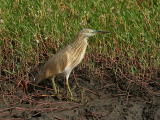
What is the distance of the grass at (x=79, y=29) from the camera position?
20.6 ft

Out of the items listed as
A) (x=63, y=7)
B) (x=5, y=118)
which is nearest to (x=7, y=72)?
(x=5, y=118)

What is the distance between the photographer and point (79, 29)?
22.8 ft

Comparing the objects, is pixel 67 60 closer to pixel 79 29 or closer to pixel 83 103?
pixel 83 103

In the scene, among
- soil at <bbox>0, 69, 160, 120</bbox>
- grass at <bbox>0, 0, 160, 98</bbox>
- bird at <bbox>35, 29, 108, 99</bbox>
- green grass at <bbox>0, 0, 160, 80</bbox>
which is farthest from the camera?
green grass at <bbox>0, 0, 160, 80</bbox>

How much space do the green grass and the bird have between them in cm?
49

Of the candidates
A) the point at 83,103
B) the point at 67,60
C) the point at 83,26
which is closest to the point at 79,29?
the point at 83,26

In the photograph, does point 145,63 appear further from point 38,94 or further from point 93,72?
point 38,94

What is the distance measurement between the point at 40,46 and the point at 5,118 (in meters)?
1.39

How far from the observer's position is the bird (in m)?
5.84

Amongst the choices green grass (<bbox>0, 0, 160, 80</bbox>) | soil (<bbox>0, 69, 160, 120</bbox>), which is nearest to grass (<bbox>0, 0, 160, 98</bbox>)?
green grass (<bbox>0, 0, 160, 80</bbox>)

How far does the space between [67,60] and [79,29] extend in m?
1.18

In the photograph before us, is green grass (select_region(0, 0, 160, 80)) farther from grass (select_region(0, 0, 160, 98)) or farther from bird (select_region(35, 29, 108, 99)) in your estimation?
bird (select_region(35, 29, 108, 99))

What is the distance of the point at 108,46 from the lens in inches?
262

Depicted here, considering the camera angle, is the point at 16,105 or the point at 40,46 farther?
the point at 40,46
